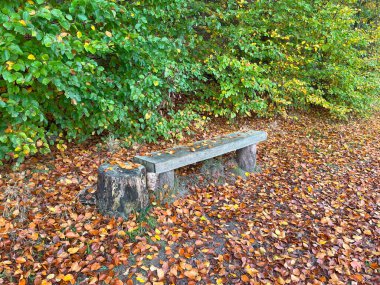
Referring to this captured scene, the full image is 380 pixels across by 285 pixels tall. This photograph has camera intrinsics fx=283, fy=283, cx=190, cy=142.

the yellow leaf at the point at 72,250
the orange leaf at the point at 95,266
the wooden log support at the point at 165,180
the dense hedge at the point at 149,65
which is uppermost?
the dense hedge at the point at 149,65

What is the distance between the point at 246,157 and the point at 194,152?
122 cm

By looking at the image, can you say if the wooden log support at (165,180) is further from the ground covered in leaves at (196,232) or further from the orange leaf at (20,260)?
the orange leaf at (20,260)

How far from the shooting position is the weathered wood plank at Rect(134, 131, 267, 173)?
3.03 m

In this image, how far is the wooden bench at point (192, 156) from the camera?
10.0 feet

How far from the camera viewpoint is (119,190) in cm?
277

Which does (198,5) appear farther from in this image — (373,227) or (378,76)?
(378,76)

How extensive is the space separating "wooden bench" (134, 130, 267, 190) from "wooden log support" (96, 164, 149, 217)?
21 cm

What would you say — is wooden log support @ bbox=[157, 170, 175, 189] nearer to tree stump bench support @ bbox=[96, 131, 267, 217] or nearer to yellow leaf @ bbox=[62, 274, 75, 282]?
tree stump bench support @ bbox=[96, 131, 267, 217]

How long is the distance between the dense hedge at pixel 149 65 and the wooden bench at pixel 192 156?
993 millimetres

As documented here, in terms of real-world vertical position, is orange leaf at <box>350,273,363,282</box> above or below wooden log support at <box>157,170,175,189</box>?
below

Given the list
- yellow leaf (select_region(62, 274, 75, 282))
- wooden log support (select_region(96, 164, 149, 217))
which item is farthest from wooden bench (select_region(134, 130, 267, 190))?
yellow leaf (select_region(62, 274, 75, 282))

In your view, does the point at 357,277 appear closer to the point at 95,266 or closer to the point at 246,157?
the point at 246,157

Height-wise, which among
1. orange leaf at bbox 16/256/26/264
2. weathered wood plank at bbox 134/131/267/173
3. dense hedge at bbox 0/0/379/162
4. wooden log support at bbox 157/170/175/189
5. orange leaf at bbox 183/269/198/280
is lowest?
orange leaf at bbox 183/269/198/280

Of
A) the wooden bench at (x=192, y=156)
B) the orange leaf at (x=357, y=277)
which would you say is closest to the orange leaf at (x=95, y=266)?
the wooden bench at (x=192, y=156)
